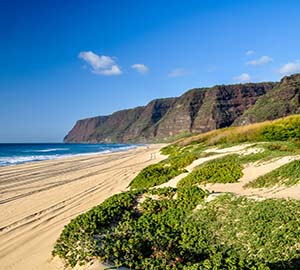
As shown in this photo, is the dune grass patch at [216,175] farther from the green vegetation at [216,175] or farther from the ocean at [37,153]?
the ocean at [37,153]

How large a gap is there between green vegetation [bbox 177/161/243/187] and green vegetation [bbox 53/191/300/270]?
3554mm

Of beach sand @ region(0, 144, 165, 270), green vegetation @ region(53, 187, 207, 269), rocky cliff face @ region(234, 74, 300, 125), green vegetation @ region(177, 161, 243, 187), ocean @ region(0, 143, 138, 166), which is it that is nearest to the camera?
green vegetation @ region(53, 187, 207, 269)

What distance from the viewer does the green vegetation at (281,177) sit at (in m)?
10.5

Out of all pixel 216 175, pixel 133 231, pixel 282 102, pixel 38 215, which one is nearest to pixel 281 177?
pixel 216 175

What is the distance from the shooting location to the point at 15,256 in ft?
25.2

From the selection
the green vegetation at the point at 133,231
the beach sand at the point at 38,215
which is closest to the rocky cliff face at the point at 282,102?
the beach sand at the point at 38,215

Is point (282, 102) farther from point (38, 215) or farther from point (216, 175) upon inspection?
point (38, 215)

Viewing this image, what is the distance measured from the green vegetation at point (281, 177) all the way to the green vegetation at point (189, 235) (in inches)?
116

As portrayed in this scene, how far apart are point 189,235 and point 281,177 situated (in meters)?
5.26

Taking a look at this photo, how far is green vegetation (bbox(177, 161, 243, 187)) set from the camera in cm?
1251

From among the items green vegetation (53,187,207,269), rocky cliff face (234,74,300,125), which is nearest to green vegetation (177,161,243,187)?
green vegetation (53,187,207,269)

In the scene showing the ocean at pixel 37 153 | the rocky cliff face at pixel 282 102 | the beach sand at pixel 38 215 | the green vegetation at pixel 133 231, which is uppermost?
the rocky cliff face at pixel 282 102

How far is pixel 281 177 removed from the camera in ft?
36.0

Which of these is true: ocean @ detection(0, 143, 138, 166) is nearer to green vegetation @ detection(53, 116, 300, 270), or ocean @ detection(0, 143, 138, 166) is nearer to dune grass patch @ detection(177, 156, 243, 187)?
dune grass patch @ detection(177, 156, 243, 187)
